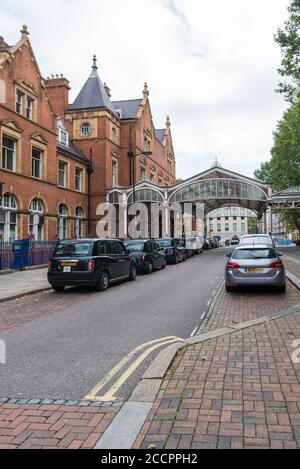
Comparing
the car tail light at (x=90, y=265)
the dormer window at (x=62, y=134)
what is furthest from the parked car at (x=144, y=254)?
the dormer window at (x=62, y=134)

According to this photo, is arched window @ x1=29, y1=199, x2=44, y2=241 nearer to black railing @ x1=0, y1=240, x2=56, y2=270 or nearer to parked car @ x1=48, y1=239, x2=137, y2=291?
black railing @ x1=0, y1=240, x2=56, y2=270

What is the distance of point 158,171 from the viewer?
182ft

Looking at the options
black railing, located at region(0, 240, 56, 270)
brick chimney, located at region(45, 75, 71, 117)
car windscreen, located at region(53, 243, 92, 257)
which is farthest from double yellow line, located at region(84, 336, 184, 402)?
brick chimney, located at region(45, 75, 71, 117)

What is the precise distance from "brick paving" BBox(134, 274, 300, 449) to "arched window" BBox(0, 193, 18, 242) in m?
20.7

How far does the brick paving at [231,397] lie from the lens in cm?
329

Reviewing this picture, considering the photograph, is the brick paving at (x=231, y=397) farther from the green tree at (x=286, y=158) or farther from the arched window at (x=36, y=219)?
the green tree at (x=286, y=158)

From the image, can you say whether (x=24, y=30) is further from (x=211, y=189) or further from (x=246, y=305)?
(x=246, y=305)

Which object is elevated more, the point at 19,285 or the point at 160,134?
the point at 160,134

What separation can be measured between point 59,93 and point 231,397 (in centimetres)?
4081

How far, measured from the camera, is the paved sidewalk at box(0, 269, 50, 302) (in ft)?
39.5

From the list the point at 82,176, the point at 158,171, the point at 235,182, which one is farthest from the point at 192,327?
the point at 158,171

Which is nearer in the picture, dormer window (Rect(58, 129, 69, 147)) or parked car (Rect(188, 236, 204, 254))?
parked car (Rect(188, 236, 204, 254))

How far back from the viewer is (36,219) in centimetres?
2791

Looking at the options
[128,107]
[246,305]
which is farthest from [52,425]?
[128,107]
